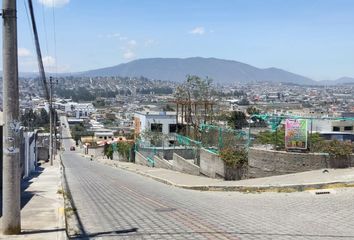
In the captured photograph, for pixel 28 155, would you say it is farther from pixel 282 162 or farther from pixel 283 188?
pixel 283 188

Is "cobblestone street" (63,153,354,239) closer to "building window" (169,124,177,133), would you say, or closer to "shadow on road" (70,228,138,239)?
"shadow on road" (70,228,138,239)

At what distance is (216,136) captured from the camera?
84.6ft

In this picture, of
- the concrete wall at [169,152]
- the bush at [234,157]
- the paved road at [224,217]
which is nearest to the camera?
the paved road at [224,217]

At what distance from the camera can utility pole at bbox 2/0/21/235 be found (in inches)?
354

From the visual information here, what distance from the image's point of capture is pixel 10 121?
9125 mm

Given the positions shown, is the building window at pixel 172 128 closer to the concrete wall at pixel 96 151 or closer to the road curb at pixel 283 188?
the concrete wall at pixel 96 151

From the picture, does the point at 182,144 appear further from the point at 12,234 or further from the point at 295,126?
the point at 12,234

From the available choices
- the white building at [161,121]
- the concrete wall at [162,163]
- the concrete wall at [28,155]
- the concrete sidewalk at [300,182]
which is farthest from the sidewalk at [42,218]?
the white building at [161,121]

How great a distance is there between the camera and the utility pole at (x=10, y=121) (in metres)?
8.98

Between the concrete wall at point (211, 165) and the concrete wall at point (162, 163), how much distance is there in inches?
322

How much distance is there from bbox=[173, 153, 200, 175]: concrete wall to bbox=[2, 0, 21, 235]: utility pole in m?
18.6

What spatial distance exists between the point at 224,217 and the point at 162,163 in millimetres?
25516

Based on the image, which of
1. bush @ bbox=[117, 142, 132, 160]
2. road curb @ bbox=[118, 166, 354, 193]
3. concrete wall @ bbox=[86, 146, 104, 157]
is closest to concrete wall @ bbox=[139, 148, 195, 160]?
bush @ bbox=[117, 142, 132, 160]

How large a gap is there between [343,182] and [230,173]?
23.8ft
